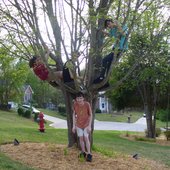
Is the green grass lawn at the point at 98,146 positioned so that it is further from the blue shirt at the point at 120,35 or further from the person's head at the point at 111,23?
the person's head at the point at 111,23

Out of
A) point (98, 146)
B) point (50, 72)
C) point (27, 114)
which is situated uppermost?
point (50, 72)

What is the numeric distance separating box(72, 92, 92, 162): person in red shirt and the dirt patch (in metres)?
0.25

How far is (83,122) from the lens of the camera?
716 centimetres

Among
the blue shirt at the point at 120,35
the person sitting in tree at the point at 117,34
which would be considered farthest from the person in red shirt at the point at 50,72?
the blue shirt at the point at 120,35

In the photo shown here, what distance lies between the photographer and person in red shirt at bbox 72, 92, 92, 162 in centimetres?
715

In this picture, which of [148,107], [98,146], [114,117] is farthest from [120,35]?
[114,117]

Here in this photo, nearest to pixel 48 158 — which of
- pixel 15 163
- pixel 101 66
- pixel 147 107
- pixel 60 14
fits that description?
pixel 15 163

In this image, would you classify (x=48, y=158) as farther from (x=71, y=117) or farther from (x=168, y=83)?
(x=168, y=83)

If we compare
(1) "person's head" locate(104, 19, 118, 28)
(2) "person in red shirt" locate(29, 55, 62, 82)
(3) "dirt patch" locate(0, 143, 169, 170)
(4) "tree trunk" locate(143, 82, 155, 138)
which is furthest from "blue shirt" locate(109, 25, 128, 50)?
(4) "tree trunk" locate(143, 82, 155, 138)

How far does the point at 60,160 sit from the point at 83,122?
2.86 ft

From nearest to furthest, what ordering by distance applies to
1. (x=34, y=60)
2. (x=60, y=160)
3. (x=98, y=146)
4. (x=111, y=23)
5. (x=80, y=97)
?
(x=111, y=23)
(x=60, y=160)
(x=80, y=97)
(x=34, y=60)
(x=98, y=146)

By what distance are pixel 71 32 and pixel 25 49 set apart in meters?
1.30

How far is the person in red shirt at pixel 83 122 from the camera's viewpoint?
715cm

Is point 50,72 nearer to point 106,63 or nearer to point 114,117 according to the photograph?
point 106,63
